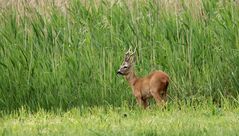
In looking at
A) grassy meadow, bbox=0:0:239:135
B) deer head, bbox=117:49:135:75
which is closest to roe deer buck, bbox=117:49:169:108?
deer head, bbox=117:49:135:75

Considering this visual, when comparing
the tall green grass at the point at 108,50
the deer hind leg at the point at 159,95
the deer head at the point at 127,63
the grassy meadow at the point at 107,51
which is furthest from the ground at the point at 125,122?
the tall green grass at the point at 108,50

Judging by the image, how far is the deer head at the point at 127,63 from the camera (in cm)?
1022

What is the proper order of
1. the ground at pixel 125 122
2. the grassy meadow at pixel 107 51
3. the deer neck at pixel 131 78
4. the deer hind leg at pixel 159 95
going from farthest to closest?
1. the grassy meadow at pixel 107 51
2. the deer neck at pixel 131 78
3. the deer hind leg at pixel 159 95
4. the ground at pixel 125 122

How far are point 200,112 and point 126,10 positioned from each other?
283cm

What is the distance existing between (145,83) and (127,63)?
38cm

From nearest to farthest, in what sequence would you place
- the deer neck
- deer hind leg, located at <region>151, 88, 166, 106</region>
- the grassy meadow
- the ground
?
the ground < deer hind leg, located at <region>151, 88, 166, 106</region> < the deer neck < the grassy meadow

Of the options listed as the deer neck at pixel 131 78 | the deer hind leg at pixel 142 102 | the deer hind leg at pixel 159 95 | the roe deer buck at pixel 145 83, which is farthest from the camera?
the deer neck at pixel 131 78

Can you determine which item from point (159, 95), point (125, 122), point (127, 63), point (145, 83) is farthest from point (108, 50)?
point (125, 122)

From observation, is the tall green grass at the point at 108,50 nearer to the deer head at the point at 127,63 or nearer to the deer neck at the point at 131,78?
the deer neck at the point at 131,78

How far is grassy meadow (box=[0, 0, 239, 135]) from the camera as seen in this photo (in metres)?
10.5

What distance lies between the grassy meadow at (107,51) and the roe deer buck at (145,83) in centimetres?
17

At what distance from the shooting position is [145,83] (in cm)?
1012

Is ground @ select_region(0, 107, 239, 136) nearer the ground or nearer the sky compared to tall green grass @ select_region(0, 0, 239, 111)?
nearer the ground

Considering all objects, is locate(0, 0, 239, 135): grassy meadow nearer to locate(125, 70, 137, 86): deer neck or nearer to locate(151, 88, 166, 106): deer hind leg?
locate(151, 88, 166, 106): deer hind leg
